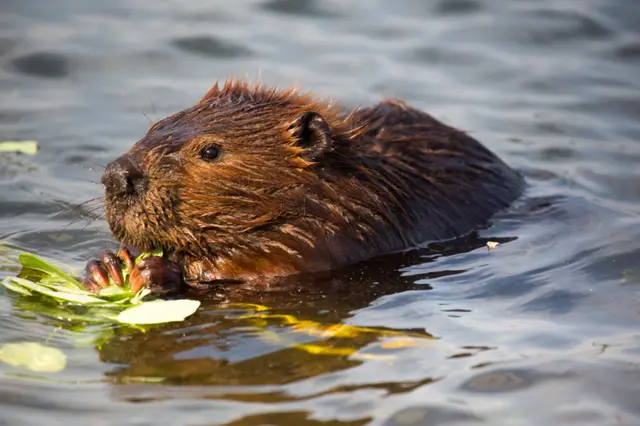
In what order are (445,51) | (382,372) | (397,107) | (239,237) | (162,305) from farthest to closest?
1. (445,51)
2. (397,107)
3. (239,237)
4. (162,305)
5. (382,372)

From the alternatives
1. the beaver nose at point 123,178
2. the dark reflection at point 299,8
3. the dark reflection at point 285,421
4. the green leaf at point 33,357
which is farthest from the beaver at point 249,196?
the dark reflection at point 299,8

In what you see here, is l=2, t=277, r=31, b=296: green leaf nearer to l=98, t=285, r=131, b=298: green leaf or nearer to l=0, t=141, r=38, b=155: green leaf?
l=98, t=285, r=131, b=298: green leaf

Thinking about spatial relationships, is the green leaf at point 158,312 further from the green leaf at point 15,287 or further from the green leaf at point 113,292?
the green leaf at point 15,287

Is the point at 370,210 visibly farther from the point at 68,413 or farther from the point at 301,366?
the point at 68,413

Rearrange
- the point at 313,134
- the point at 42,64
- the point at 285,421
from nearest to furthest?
the point at 285,421
the point at 313,134
the point at 42,64

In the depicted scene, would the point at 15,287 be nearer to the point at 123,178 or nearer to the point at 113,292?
the point at 113,292

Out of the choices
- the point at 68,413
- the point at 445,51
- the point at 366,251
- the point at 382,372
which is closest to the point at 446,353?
the point at 382,372

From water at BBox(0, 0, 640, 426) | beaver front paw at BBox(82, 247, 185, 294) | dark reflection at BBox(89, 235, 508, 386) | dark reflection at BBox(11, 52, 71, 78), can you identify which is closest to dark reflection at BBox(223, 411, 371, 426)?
water at BBox(0, 0, 640, 426)

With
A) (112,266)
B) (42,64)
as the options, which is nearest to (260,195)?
(112,266)
